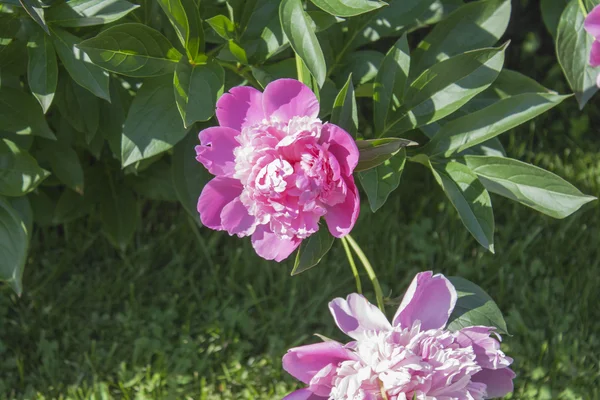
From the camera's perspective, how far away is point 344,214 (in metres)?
1.08

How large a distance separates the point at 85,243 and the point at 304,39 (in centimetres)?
110

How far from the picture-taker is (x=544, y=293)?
1913 mm

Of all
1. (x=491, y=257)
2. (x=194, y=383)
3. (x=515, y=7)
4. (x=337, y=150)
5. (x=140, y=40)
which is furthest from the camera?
(x=515, y=7)

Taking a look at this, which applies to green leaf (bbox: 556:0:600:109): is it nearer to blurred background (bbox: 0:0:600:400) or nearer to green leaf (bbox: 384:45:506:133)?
green leaf (bbox: 384:45:506:133)

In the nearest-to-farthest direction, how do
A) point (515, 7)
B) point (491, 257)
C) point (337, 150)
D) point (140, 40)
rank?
point (337, 150) → point (140, 40) → point (491, 257) → point (515, 7)

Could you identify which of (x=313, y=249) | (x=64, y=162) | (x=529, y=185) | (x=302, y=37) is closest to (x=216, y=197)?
(x=313, y=249)

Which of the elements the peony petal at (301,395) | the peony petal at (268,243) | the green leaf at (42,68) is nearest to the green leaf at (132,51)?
the green leaf at (42,68)

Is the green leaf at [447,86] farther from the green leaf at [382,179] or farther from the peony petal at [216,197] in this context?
the peony petal at [216,197]

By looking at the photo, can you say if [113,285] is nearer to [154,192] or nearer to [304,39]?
[154,192]

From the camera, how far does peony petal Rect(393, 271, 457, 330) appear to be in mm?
1076

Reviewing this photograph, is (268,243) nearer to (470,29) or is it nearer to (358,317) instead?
(358,317)

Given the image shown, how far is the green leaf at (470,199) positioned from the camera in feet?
4.07

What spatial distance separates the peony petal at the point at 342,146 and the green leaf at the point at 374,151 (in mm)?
63

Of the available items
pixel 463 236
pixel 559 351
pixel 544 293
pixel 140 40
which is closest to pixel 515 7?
pixel 463 236
